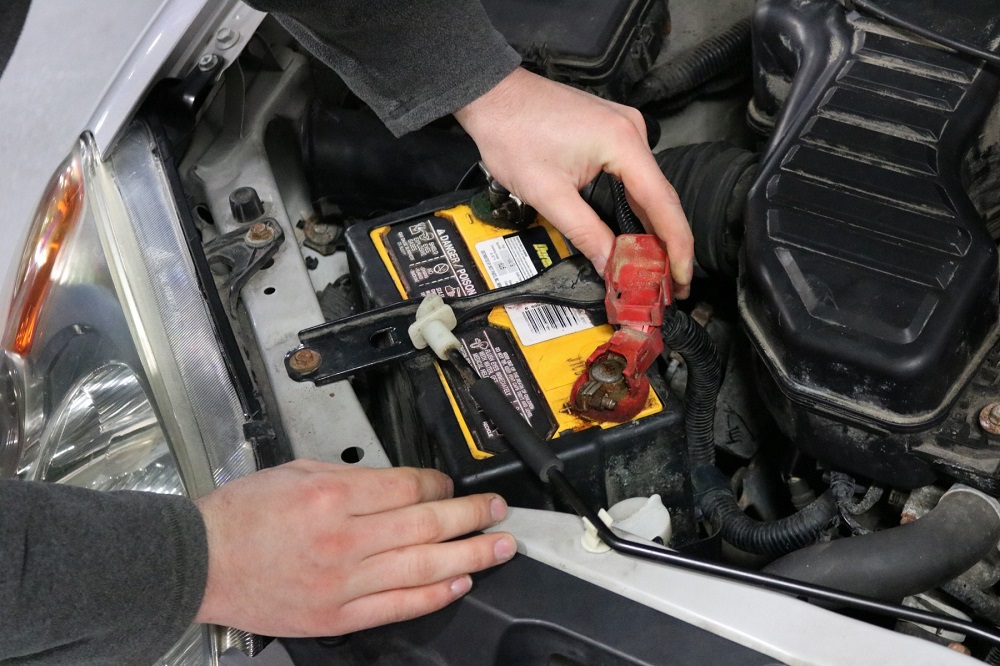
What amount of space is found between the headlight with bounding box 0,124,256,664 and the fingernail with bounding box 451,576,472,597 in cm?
25

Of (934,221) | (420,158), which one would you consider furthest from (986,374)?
(420,158)

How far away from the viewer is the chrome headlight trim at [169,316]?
35.0 inches

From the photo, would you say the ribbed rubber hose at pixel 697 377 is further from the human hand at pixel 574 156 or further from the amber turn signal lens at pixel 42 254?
the amber turn signal lens at pixel 42 254

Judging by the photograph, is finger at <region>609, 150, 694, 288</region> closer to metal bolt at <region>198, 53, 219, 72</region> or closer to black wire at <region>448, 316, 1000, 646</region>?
black wire at <region>448, 316, 1000, 646</region>

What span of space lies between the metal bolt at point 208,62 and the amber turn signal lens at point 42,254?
0.65ft

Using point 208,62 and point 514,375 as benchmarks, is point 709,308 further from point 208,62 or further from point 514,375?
point 208,62

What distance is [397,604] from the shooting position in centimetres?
75

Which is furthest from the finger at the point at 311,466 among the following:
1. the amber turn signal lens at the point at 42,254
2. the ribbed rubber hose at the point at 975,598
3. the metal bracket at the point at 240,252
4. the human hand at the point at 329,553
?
the ribbed rubber hose at the point at 975,598

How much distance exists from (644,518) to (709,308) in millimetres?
405

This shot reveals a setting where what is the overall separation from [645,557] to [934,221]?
1.36ft

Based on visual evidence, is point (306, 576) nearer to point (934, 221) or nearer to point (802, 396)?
point (802, 396)

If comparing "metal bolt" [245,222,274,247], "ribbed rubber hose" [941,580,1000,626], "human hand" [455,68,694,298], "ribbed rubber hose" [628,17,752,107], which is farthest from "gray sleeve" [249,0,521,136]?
"ribbed rubber hose" [941,580,1000,626]

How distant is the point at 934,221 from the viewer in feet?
2.77

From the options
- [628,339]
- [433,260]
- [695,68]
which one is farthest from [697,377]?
[695,68]
